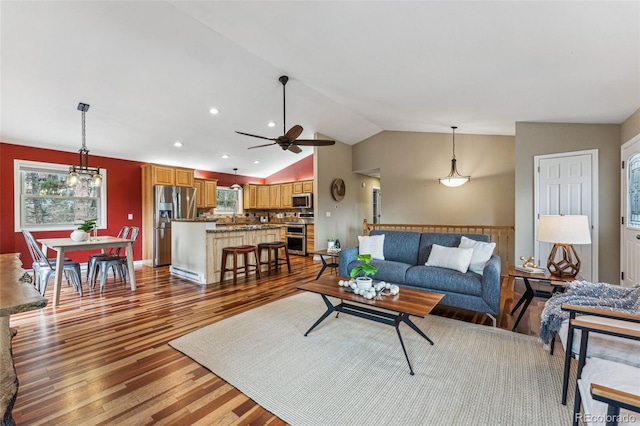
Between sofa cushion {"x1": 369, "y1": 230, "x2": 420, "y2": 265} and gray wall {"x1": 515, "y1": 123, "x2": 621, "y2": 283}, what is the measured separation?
74.0 inches

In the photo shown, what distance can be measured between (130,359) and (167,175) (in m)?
4.95

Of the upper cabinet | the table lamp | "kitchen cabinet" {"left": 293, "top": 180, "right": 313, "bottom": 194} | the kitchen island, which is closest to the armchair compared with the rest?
the table lamp

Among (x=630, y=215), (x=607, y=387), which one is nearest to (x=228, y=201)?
(x=630, y=215)

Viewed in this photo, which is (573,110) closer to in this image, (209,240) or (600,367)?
(600,367)

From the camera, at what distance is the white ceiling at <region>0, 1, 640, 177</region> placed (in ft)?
7.07

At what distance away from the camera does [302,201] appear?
776 centimetres

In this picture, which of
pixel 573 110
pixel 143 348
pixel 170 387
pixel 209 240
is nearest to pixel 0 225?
pixel 209 240

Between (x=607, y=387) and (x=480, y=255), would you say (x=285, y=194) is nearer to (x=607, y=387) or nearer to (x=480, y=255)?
(x=480, y=255)

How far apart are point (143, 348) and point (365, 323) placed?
203 centimetres

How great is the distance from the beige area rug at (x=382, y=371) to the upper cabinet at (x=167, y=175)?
453 centimetres

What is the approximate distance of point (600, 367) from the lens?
1356 mm

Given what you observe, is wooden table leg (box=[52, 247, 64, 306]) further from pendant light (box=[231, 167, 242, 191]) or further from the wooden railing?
the wooden railing

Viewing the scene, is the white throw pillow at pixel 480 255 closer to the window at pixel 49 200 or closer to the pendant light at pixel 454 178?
the pendant light at pixel 454 178

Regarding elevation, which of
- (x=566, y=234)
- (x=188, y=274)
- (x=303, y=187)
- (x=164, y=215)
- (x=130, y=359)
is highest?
(x=303, y=187)
